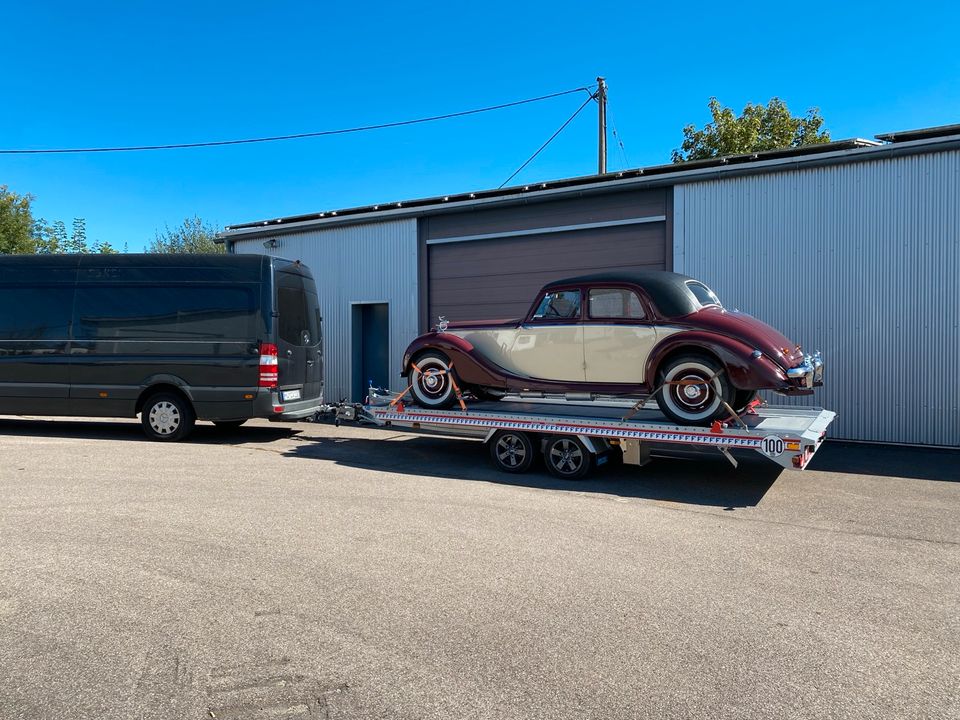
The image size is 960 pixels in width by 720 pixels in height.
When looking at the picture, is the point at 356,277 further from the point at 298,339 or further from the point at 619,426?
the point at 619,426

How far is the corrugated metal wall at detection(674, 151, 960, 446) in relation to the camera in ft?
33.5

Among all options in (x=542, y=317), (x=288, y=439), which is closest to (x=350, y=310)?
(x=288, y=439)

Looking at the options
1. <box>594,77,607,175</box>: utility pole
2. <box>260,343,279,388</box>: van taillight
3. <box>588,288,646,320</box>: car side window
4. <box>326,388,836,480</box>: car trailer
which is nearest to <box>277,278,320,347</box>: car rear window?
<box>260,343,279,388</box>: van taillight

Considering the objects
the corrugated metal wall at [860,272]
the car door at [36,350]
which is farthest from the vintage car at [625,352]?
the car door at [36,350]

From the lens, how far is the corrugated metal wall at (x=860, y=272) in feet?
33.5

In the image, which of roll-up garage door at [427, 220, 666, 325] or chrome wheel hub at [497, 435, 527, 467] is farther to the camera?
roll-up garage door at [427, 220, 666, 325]

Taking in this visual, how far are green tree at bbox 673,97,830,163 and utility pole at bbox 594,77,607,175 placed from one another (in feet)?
14.6

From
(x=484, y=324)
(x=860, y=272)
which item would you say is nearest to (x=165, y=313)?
(x=484, y=324)

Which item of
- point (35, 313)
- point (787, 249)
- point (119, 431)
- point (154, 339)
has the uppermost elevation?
point (787, 249)

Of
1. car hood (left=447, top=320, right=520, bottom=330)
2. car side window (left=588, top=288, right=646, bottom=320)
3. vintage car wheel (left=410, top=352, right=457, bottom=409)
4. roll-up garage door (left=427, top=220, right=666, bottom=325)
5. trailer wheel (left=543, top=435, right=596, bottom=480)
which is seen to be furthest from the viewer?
roll-up garage door (left=427, top=220, right=666, bottom=325)

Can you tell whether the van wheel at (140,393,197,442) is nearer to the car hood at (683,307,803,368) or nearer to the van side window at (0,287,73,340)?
the van side window at (0,287,73,340)

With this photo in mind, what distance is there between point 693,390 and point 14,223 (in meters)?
33.3

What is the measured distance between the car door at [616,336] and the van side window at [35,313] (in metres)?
7.69

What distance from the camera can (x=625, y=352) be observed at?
26.1ft
